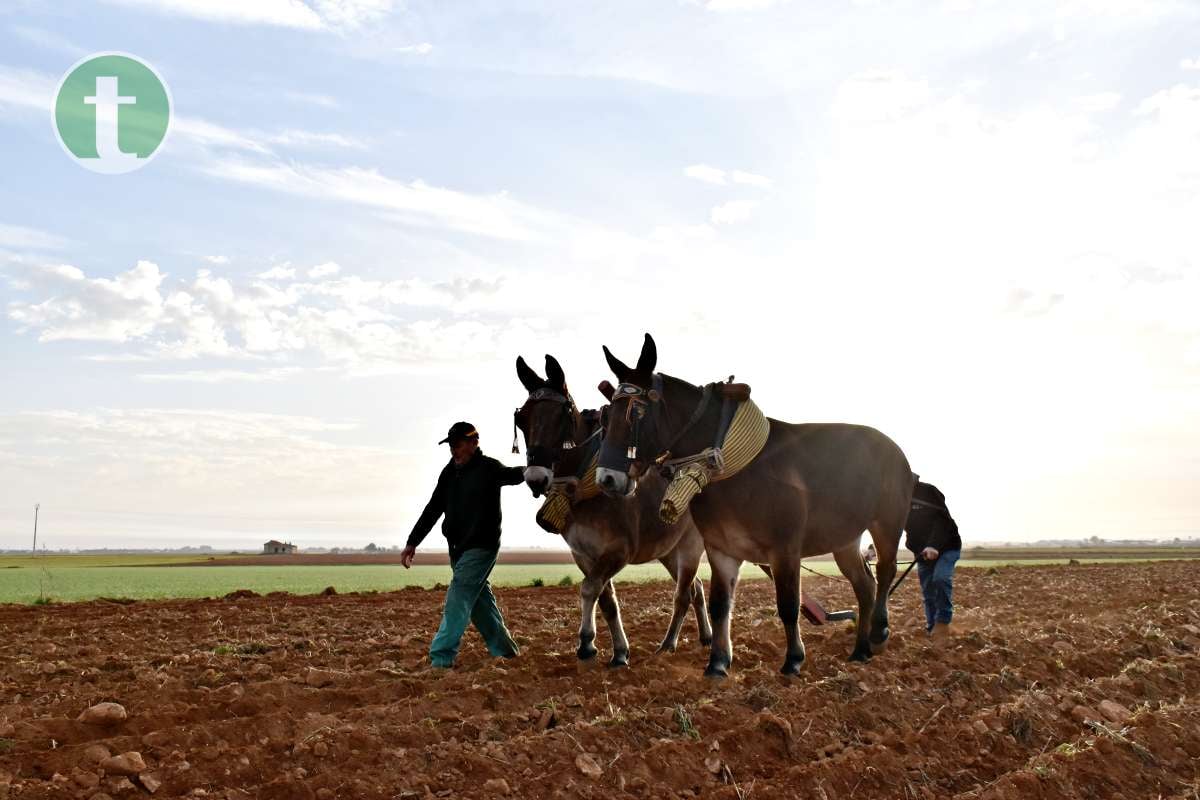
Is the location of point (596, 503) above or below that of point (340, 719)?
above

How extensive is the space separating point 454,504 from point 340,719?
3078mm

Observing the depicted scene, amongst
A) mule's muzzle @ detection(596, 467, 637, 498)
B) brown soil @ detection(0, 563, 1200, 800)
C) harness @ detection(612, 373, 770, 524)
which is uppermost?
harness @ detection(612, 373, 770, 524)

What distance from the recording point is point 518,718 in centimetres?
705

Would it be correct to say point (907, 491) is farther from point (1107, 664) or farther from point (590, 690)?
point (590, 690)

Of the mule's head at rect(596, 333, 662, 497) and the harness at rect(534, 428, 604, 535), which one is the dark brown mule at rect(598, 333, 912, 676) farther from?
the harness at rect(534, 428, 604, 535)

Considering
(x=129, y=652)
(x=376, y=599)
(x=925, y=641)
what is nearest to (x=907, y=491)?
(x=925, y=641)

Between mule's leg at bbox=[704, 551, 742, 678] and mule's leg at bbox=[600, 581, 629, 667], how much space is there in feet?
3.29

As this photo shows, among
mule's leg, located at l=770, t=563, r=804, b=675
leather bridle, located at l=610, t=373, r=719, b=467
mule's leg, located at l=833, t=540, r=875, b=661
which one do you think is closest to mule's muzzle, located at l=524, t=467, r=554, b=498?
leather bridle, located at l=610, t=373, r=719, b=467

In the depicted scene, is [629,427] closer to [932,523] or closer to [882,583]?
[882,583]

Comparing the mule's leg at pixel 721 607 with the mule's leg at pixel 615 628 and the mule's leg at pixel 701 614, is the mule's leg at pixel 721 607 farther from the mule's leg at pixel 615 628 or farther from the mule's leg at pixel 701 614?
the mule's leg at pixel 701 614

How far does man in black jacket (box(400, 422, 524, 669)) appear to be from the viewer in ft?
31.9

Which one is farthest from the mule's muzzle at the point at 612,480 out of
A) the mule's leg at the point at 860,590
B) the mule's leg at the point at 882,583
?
the mule's leg at the point at 882,583

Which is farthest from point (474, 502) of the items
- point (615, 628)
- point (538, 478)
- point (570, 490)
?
point (615, 628)

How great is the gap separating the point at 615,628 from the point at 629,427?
2.45 m
